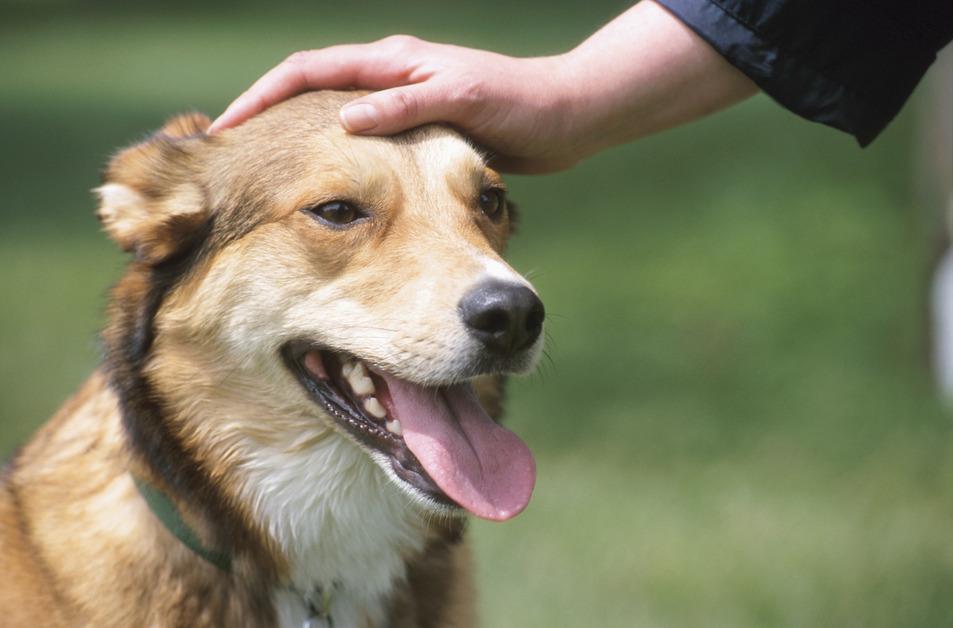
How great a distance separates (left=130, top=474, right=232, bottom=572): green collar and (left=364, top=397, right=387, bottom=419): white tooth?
489 millimetres

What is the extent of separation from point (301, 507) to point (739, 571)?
2.69 meters

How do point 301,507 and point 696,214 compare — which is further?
point 696,214

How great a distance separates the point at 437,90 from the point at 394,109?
0.42 ft

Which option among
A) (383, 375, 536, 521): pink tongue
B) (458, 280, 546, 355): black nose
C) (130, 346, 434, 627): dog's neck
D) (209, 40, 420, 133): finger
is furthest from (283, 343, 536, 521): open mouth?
(209, 40, 420, 133): finger

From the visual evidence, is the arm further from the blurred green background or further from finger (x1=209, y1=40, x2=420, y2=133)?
the blurred green background

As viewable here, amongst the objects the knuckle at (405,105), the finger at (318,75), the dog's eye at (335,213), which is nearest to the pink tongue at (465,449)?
the dog's eye at (335,213)

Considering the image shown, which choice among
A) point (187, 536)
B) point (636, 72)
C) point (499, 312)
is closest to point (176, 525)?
point (187, 536)

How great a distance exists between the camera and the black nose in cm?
288

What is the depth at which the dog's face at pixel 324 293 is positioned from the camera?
3.02 m

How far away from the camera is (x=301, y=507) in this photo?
10.5 feet

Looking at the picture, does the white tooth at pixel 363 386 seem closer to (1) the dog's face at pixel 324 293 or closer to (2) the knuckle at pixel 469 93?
(1) the dog's face at pixel 324 293

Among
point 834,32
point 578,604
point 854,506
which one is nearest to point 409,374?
point 834,32

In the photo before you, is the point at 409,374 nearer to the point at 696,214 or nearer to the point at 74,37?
the point at 696,214

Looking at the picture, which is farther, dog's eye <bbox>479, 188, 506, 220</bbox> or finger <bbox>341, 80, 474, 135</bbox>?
dog's eye <bbox>479, 188, 506, 220</bbox>
